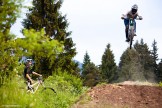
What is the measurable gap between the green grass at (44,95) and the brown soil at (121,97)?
868mm

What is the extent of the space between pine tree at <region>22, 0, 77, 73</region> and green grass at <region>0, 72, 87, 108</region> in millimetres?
10122

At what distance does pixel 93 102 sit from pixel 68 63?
57.4ft

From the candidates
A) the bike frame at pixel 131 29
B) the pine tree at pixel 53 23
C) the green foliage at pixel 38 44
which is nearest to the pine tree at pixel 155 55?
the pine tree at pixel 53 23

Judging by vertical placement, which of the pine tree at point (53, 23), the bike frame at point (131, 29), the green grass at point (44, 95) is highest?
Result: the pine tree at point (53, 23)

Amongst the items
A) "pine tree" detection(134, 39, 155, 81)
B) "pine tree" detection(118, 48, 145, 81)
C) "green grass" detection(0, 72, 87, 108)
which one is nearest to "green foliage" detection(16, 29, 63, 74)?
"green grass" detection(0, 72, 87, 108)

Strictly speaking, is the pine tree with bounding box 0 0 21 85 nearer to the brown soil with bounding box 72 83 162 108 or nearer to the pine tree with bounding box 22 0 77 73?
the brown soil with bounding box 72 83 162 108

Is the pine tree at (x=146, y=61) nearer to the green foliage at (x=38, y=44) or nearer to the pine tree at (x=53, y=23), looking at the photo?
the pine tree at (x=53, y=23)

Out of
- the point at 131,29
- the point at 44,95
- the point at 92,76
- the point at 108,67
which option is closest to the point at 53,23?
the point at 131,29

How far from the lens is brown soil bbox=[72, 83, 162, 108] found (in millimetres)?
15008

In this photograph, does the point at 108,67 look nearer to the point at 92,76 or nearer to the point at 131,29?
the point at 92,76

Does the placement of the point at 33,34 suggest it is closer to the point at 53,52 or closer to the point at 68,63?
the point at 53,52

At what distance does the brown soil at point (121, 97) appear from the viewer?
49.2ft

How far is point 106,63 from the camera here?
79.7 metres

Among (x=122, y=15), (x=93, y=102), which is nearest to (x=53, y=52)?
(x=93, y=102)
